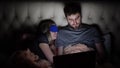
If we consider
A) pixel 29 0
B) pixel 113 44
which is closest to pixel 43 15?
pixel 29 0

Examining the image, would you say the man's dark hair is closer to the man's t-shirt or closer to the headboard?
the headboard

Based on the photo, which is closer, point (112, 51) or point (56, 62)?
point (56, 62)

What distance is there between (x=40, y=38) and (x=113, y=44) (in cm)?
73

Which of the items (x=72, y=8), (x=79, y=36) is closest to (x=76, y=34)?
(x=79, y=36)

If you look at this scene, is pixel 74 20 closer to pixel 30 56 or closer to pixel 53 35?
pixel 53 35

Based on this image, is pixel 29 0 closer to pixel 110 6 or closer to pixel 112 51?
pixel 110 6

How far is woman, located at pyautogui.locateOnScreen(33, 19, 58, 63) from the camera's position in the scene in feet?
6.59

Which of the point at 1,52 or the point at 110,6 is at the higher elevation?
the point at 110,6

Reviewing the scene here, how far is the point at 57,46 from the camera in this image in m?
2.07

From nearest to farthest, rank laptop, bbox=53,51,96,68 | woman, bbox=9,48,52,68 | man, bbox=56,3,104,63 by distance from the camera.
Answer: laptop, bbox=53,51,96,68, woman, bbox=9,48,52,68, man, bbox=56,3,104,63

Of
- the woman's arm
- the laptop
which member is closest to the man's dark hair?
the woman's arm

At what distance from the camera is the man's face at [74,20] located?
1.99 metres

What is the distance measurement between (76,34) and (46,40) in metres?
0.30

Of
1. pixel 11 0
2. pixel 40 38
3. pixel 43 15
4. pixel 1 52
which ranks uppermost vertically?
pixel 11 0
